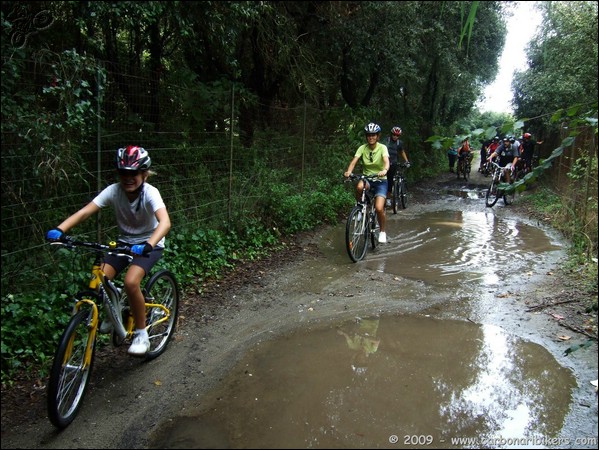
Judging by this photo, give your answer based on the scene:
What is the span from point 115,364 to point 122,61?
A: 6.94 m

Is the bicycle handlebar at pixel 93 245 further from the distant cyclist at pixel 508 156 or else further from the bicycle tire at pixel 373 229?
the distant cyclist at pixel 508 156

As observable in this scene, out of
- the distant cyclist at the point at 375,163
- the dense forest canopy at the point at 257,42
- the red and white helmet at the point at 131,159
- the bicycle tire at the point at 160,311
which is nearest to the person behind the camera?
the red and white helmet at the point at 131,159

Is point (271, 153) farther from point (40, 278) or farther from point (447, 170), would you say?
point (447, 170)

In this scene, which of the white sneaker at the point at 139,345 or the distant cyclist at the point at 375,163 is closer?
the white sneaker at the point at 139,345

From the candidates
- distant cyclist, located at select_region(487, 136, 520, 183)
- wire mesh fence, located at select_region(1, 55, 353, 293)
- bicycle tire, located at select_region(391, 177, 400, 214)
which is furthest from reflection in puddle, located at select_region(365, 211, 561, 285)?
distant cyclist, located at select_region(487, 136, 520, 183)

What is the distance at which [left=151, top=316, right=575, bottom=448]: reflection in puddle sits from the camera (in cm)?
326

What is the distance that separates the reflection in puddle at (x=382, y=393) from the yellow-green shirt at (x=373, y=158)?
143 inches

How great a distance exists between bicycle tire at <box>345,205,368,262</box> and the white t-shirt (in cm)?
372

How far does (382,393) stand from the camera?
12.3 feet

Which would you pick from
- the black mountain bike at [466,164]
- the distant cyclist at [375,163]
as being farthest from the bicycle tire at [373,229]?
the black mountain bike at [466,164]

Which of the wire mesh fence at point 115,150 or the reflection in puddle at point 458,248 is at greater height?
the wire mesh fence at point 115,150

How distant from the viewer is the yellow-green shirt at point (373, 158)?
26.2ft

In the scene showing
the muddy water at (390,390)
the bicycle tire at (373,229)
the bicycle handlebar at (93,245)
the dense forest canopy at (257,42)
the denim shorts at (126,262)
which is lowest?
the muddy water at (390,390)

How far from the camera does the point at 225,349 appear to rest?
4660mm
